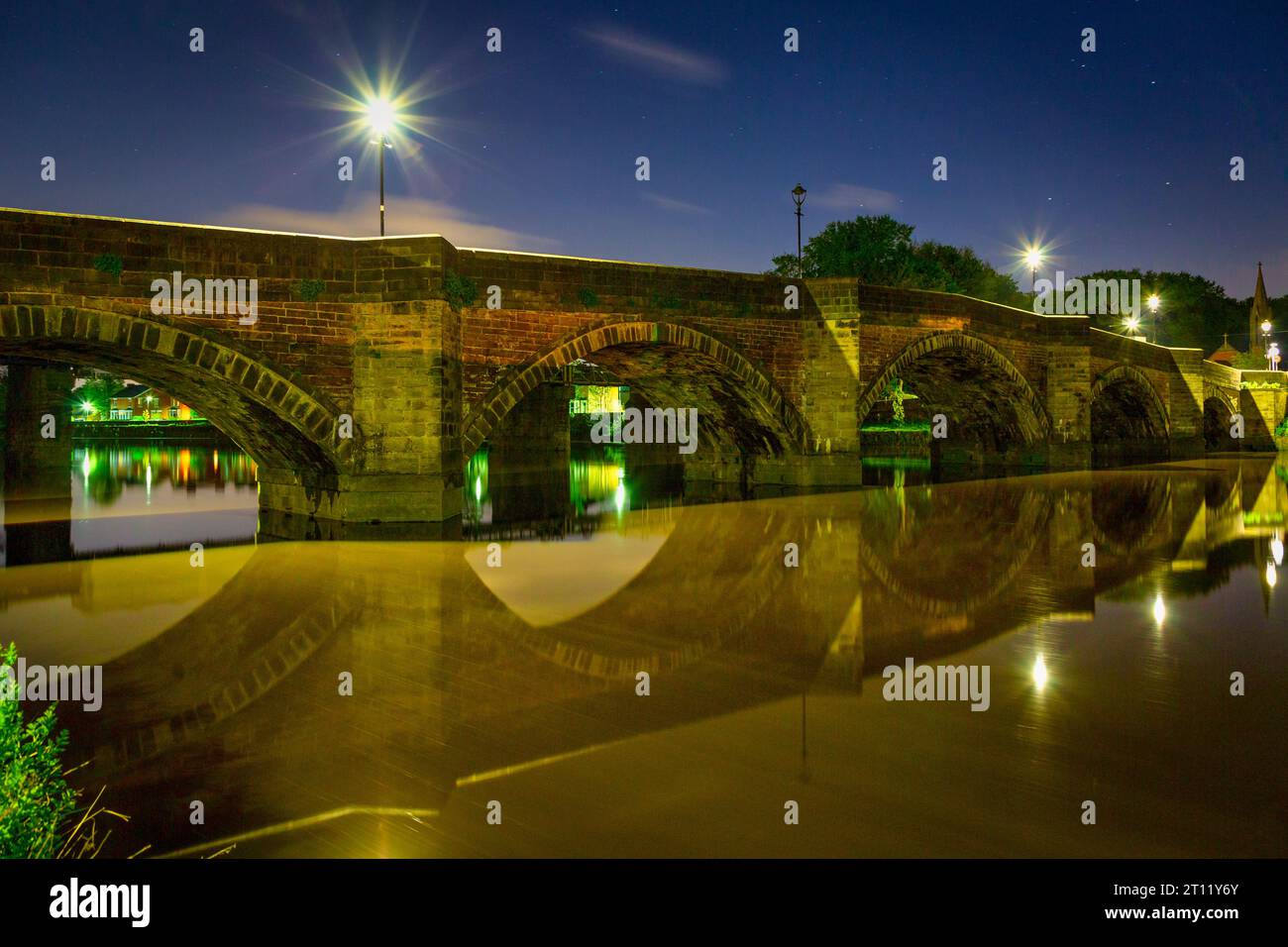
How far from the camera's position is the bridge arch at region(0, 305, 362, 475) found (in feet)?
45.4

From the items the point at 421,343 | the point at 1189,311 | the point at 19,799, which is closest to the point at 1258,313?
the point at 1189,311

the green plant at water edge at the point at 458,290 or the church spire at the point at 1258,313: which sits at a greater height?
the church spire at the point at 1258,313

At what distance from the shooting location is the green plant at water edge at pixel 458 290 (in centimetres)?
1678

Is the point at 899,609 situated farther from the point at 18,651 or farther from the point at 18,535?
the point at 18,535

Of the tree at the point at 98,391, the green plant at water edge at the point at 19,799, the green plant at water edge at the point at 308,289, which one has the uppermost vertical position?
the tree at the point at 98,391

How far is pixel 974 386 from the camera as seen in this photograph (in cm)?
3356

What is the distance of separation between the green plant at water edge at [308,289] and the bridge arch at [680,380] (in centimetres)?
356

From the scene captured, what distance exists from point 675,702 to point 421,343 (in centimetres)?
1170

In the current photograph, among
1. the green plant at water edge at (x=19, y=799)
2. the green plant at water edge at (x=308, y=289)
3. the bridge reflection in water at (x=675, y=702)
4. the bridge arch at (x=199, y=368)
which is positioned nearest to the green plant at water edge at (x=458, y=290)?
the green plant at water edge at (x=308, y=289)

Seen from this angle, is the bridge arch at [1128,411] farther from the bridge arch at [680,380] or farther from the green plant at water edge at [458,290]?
the green plant at water edge at [458,290]

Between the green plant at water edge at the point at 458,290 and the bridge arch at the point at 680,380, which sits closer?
the green plant at water edge at the point at 458,290

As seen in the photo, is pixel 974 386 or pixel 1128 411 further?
pixel 1128 411

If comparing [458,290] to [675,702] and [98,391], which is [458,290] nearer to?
[675,702]

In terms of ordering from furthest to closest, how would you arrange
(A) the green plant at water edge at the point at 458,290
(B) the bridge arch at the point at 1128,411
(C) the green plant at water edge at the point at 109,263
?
1. (B) the bridge arch at the point at 1128,411
2. (A) the green plant at water edge at the point at 458,290
3. (C) the green plant at water edge at the point at 109,263
